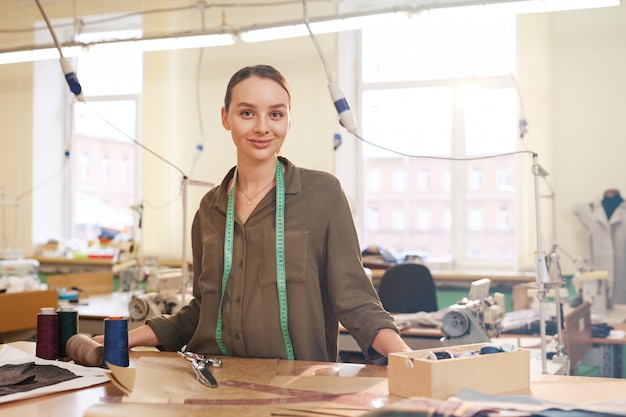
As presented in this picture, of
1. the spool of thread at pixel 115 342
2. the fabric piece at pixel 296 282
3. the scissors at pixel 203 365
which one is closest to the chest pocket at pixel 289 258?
the fabric piece at pixel 296 282

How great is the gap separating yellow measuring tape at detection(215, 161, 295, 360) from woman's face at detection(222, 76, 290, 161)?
0.11m

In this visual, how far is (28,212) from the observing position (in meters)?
7.10

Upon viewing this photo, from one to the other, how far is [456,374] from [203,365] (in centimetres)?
57

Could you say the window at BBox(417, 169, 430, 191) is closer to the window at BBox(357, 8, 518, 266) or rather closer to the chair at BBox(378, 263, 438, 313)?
the window at BBox(357, 8, 518, 266)

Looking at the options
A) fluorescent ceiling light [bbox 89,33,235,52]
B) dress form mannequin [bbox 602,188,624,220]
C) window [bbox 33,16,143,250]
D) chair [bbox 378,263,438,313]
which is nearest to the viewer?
chair [bbox 378,263,438,313]

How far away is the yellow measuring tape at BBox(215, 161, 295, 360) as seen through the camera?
1.82 m

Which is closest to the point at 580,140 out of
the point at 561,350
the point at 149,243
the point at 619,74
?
the point at 619,74

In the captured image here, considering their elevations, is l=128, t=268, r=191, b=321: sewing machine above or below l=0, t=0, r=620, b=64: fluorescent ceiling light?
below

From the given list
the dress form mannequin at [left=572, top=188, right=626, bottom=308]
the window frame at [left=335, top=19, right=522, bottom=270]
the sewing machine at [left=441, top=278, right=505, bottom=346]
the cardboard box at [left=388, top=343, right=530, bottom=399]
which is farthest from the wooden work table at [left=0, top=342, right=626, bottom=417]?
the window frame at [left=335, top=19, right=522, bottom=270]

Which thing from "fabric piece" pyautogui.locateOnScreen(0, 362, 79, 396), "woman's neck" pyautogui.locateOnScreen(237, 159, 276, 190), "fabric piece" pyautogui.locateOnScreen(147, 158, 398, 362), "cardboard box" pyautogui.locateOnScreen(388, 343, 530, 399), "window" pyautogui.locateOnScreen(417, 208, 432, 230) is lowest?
"fabric piece" pyautogui.locateOnScreen(0, 362, 79, 396)

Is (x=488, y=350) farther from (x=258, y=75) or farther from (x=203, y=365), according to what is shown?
(x=258, y=75)

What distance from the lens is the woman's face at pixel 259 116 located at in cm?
183

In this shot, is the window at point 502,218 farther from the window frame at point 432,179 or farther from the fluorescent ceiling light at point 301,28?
the fluorescent ceiling light at point 301,28

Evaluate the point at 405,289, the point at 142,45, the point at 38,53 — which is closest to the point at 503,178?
the point at 405,289
